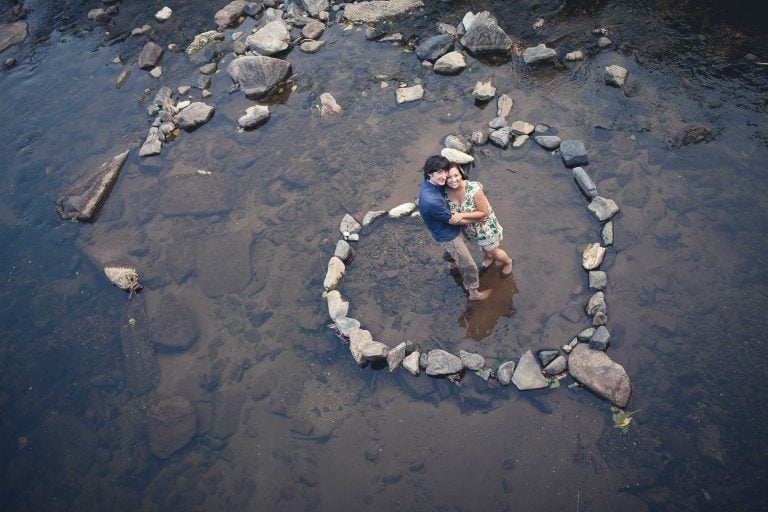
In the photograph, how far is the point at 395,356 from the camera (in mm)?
6336

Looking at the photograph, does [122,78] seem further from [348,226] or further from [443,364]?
[443,364]

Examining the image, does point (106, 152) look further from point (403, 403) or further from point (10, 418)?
point (403, 403)

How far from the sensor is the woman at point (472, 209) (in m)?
5.45

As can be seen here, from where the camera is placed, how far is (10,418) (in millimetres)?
7098

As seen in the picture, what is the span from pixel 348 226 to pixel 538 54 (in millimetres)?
5007


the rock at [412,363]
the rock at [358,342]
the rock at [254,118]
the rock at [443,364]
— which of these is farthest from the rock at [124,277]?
the rock at [443,364]

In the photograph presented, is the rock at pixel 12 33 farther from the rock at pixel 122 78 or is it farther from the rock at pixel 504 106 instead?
the rock at pixel 504 106

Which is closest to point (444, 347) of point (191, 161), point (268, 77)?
point (191, 161)

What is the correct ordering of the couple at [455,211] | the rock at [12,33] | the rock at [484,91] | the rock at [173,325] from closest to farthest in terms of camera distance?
the couple at [455,211] < the rock at [173,325] < the rock at [484,91] < the rock at [12,33]

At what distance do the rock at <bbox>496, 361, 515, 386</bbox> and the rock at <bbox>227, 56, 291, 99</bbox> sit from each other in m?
7.50

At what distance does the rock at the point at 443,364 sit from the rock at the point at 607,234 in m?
2.75

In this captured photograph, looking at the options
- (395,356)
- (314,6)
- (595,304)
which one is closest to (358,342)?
(395,356)

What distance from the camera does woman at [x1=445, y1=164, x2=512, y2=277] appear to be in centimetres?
545

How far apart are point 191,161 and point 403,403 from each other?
21.1 ft
